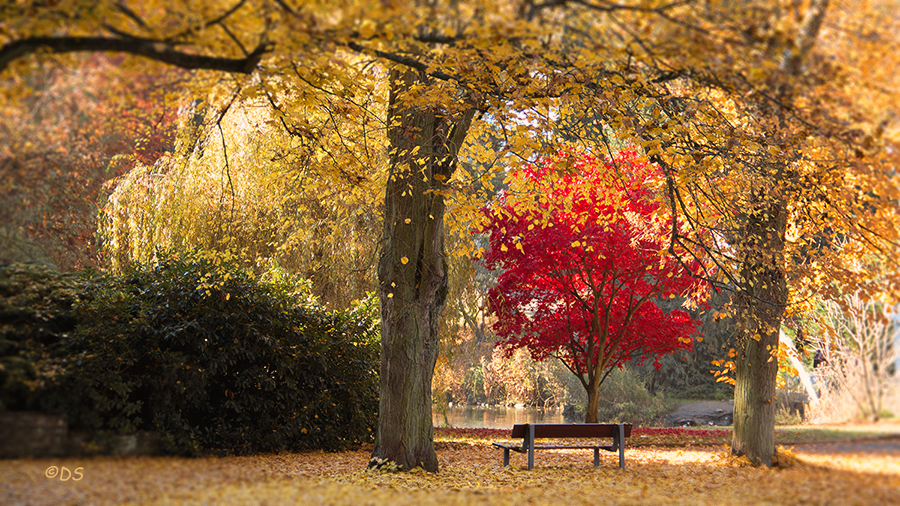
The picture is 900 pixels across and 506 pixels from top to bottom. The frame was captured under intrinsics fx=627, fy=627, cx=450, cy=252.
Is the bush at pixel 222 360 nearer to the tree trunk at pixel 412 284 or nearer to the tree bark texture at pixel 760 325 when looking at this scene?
the tree trunk at pixel 412 284

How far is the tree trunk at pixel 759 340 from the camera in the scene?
648 cm

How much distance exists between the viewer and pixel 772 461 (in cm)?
646

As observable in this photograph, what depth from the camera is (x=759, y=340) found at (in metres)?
6.39

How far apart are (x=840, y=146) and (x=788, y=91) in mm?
726

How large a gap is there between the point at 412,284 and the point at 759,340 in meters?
3.58

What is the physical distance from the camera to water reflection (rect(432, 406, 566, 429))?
662 inches

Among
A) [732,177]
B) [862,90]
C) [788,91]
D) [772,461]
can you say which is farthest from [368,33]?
[772,461]

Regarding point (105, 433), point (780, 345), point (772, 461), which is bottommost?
point (772, 461)

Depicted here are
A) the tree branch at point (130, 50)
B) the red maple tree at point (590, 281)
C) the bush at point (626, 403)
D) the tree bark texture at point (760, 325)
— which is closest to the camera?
the tree branch at point (130, 50)

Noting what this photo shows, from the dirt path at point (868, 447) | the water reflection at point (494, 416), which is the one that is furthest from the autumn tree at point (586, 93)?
the water reflection at point (494, 416)

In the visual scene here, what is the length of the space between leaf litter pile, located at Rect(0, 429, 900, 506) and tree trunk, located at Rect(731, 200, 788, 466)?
0.28 metres

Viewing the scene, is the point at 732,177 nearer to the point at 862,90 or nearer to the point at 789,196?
the point at 789,196

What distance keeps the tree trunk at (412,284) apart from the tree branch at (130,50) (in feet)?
8.22

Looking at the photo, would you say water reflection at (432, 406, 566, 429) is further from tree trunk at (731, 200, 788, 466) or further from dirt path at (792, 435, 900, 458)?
dirt path at (792, 435, 900, 458)
